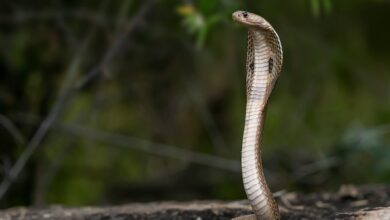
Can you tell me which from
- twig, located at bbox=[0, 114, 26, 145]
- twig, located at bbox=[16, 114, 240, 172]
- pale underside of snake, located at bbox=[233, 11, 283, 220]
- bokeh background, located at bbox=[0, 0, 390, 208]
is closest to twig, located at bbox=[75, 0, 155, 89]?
bokeh background, located at bbox=[0, 0, 390, 208]

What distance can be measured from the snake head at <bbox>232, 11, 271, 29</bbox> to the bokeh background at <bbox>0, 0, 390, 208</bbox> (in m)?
3.31

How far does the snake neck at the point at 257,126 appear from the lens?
312cm

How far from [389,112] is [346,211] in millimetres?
3854

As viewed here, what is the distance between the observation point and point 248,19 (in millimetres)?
3078

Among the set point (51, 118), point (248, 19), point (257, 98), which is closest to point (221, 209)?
point (257, 98)

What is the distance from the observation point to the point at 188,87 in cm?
704

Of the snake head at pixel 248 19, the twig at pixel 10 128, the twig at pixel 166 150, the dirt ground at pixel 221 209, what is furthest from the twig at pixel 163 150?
the snake head at pixel 248 19

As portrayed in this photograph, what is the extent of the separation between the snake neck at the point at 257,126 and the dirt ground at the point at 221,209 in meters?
0.65

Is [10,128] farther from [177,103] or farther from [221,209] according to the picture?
[221,209]

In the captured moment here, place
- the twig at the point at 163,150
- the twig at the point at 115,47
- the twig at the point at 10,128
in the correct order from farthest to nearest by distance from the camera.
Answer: the twig at the point at 163,150 < the twig at the point at 10,128 < the twig at the point at 115,47

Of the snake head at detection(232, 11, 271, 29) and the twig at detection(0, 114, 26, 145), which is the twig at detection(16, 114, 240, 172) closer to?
the twig at detection(0, 114, 26, 145)

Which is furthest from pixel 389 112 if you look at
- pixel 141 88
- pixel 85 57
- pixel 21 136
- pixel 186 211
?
pixel 186 211

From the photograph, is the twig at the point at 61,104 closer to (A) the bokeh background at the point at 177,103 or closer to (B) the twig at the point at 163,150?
(A) the bokeh background at the point at 177,103

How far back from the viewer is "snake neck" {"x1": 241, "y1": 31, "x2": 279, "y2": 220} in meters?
3.12
